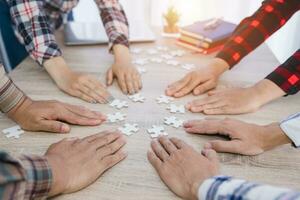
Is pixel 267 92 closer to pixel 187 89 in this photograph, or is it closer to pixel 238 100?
pixel 238 100

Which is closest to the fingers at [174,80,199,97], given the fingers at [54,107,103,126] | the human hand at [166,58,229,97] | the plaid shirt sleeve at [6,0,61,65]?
the human hand at [166,58,229,97]

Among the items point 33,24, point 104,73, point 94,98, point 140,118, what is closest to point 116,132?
point 140,118

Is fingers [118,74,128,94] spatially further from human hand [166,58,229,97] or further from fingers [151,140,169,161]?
fingers [151,140,169,161]

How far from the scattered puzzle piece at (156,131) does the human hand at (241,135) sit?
8 cm

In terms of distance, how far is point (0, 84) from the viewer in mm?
1148

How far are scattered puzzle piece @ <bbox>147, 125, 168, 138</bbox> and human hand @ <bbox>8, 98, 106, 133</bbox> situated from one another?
0.17 m

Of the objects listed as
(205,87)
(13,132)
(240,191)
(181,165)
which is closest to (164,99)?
(205,87)

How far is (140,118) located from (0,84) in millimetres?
467

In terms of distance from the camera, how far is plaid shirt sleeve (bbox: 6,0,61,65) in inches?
57.1

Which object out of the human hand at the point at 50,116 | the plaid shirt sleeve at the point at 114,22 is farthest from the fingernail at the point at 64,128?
the plaid shirt sleeve at the point at 114,22

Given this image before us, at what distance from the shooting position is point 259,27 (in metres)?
1.51

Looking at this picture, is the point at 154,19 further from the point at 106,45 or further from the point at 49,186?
the point at 49,186

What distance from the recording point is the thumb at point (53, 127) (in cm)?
112

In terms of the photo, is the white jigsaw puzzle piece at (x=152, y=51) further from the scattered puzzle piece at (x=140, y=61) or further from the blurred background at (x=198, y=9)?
the blurred background at (x=198, y=9)
